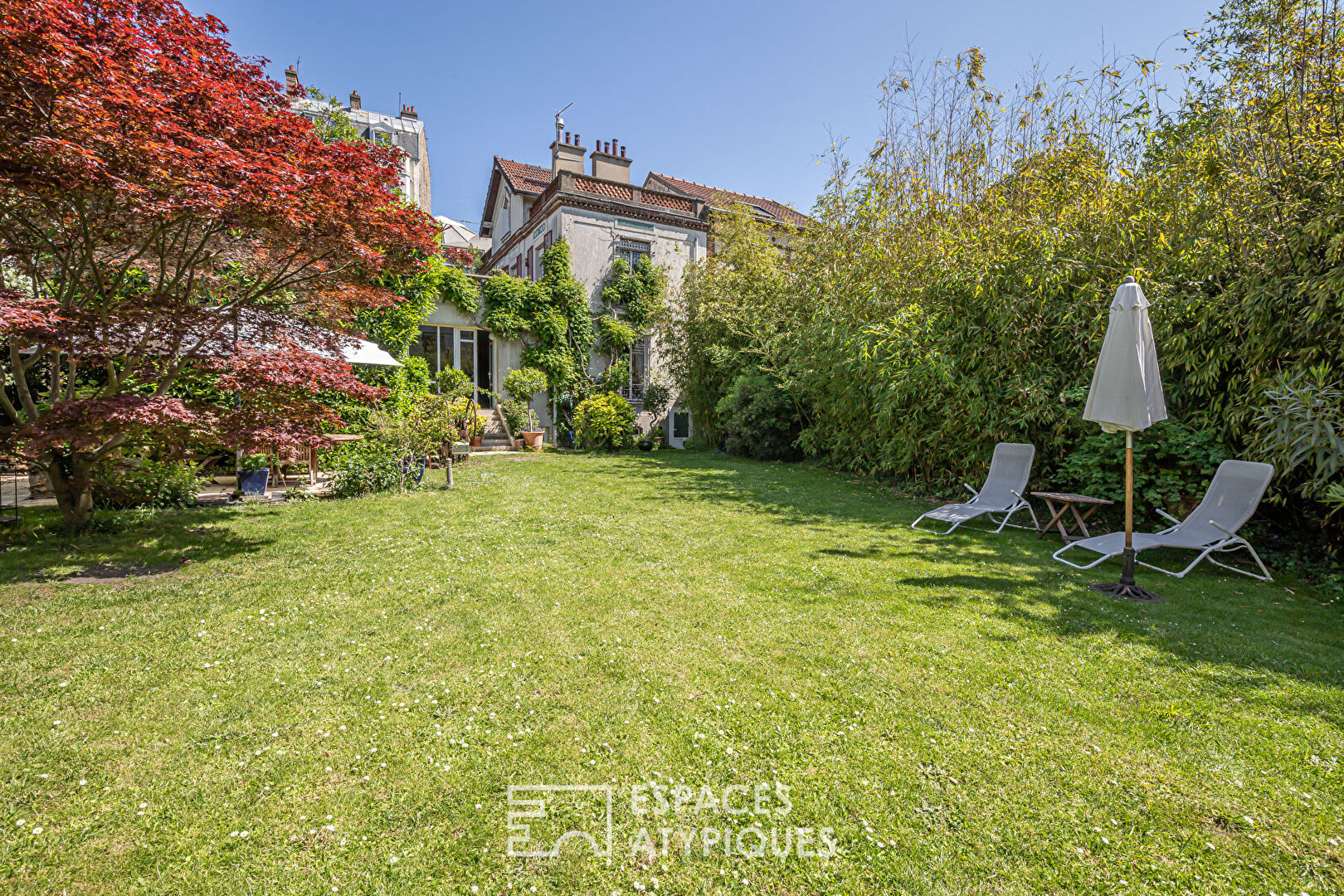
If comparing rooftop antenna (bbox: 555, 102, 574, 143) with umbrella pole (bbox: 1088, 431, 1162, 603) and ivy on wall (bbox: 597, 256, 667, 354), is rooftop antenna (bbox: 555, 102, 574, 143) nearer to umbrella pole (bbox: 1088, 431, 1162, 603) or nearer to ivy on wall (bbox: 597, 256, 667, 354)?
ivy on wall (bbox: 597, 256, 667, 354)

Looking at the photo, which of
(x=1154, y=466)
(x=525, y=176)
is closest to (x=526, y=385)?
(x=525, y=176)

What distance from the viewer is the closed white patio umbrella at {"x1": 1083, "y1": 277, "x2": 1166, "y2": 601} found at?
4750mm

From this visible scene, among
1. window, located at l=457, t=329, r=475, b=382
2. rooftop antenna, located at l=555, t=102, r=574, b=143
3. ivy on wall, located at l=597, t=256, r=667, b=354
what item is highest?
rooftop antenna, located at l=555, t=102, r=574, b=143

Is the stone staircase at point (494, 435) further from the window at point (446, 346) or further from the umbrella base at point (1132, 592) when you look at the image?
the umbrella base at point (1132, 592)

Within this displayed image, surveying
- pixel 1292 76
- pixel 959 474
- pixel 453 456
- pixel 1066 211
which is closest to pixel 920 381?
pixel 959 474

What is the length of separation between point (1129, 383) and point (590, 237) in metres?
16.2

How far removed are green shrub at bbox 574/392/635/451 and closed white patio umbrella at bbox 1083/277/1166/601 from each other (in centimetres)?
1225

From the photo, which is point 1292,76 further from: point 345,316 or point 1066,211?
point 345,316

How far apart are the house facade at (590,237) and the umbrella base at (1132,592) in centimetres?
1252

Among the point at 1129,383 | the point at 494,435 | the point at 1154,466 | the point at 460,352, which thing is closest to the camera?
the point at 1129,383

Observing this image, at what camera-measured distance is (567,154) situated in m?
21.1

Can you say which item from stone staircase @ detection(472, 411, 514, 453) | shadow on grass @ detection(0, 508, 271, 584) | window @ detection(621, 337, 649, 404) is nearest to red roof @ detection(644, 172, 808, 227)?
window @ detection(621, 337, 649, 404)

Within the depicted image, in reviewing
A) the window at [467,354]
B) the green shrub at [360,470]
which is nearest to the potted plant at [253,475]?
the green shrub at [360,470]

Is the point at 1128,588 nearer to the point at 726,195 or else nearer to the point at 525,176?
the point at 726,195
